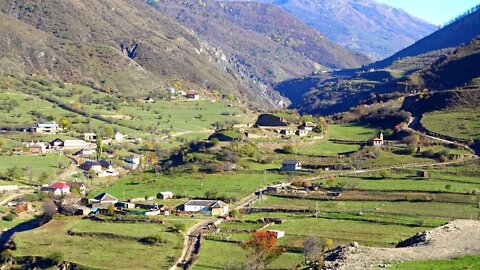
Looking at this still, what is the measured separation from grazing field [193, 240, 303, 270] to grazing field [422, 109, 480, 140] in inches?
1480

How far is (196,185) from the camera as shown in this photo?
65.4 m

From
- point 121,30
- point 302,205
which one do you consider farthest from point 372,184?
point 121,30

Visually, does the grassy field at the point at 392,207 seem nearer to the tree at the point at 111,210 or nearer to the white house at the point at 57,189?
the tree at the point at 111,210

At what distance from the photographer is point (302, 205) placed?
56.3m

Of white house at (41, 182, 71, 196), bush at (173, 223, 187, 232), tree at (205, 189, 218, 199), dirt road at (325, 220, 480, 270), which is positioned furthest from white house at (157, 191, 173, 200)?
dirt road at (325, 220, 480, 270)

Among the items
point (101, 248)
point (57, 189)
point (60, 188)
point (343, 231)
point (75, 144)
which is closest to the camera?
point (343, 231)

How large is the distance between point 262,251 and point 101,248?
13.2m

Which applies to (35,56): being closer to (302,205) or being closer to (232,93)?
(232,93)

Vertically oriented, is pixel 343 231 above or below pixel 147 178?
below

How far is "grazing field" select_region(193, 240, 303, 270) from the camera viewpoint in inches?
1615

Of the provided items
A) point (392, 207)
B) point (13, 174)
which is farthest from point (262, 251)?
point (13, 174)

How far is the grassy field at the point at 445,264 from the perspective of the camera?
26.2 meters

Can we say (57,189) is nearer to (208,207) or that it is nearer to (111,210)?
(111,210)

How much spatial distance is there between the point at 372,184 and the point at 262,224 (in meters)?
13.7
